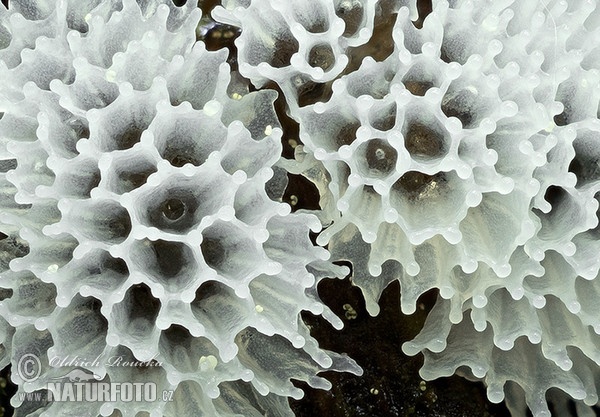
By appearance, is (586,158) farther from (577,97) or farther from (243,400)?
(243,400)

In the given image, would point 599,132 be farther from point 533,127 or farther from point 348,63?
point 348,63

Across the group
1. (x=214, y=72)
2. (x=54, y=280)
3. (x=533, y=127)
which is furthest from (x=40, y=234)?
(x=533, y=127)

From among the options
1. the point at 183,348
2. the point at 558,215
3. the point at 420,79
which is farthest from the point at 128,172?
the point at 558,215

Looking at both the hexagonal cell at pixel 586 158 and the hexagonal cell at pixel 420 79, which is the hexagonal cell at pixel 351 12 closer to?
the hexagonal cell at pixel 420 79

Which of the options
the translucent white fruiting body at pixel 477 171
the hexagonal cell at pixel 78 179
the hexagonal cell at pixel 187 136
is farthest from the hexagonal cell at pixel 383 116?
the hexagonal cell at pixel 78 179

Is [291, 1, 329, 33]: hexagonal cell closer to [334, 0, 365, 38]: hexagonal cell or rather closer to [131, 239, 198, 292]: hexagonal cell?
[334, 0, 365, 38]: hexagonal cell
